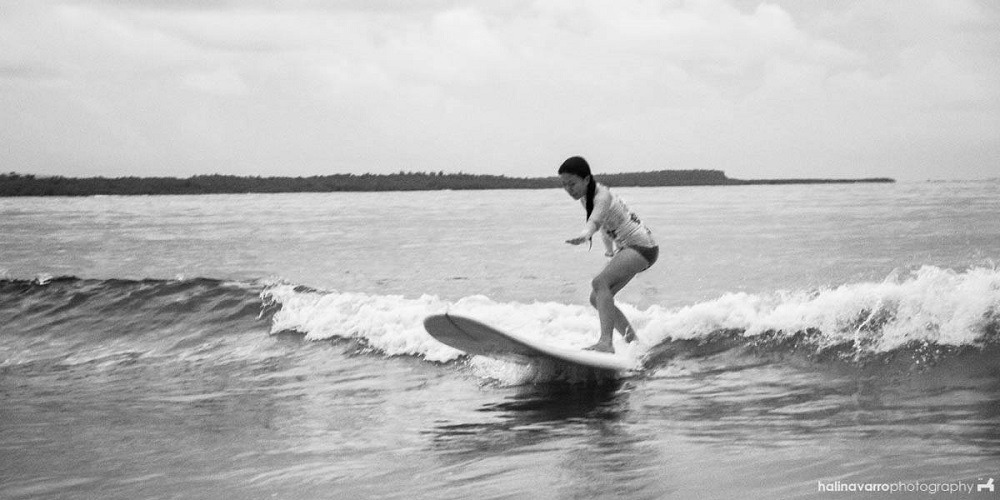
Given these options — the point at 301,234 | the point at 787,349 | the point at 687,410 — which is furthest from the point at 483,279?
the point at 301,234

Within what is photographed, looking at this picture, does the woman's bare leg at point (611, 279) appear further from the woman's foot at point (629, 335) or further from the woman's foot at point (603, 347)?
the woman's foot at point (629, 335)

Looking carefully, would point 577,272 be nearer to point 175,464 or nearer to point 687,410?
point 687,410

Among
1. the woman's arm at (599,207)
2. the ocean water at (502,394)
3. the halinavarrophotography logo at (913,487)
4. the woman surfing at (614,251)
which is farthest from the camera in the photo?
the woman surfing at (614,251)

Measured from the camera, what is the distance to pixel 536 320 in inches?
476

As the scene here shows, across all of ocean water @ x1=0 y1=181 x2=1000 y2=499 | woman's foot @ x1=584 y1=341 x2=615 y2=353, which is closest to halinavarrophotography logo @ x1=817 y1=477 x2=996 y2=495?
ocean water @ x1=0 y1=181 x2=1000 y2=499

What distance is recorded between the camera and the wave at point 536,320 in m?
8.98

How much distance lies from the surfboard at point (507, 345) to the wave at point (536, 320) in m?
0.15

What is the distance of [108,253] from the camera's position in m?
28.7

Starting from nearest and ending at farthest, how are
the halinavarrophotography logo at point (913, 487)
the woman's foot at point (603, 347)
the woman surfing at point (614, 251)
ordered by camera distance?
the halinavarrophotography logo at point (913, 487)
the woman surfing at point (614, 251)
the woman's foot at point (603, 347)

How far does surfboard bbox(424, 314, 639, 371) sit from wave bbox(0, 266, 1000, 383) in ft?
0.50

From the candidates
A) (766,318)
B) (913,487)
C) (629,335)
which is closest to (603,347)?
(629,335)

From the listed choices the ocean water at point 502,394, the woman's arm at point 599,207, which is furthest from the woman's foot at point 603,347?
the woman's arm at point 599,207

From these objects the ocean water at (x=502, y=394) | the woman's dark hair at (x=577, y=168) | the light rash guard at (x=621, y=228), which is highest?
the woman's dark hair at (x=577, y=168)

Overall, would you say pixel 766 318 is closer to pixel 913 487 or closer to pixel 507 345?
pixel 507 345
